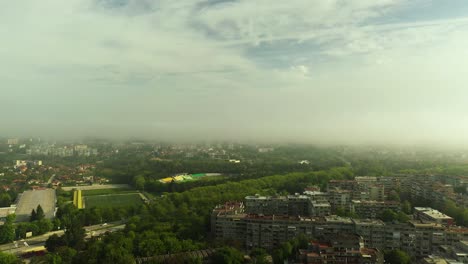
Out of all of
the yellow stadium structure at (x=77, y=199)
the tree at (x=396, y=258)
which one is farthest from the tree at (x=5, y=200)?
the tree at (x=396, y=258)

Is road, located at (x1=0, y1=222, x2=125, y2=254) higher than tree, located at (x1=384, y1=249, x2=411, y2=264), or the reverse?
tree, located at (x1=384, y1=249, x2=411, y2=264)

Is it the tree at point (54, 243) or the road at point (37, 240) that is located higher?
the tree at point (54, 243)

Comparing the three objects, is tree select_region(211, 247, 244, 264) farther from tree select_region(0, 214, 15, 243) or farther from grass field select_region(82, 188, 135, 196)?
grass field select_region(82, 188, 135, 196)

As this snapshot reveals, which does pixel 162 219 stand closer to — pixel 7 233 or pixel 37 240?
pixel 37 240

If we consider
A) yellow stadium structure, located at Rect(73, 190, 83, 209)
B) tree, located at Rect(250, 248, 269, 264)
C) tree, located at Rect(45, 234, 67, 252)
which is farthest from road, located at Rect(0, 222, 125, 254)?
tree, located at Rect(250, 248, 269, 264)

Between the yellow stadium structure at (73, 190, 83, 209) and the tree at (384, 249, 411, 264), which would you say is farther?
the yellow stadium structure at (73, 190, 83, 209)

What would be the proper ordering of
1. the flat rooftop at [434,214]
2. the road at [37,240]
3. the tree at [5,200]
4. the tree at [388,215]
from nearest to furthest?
the road at [37,240] → the flat rooftop at [434,214] → the tree at [388,215] → the tree at [5,200]

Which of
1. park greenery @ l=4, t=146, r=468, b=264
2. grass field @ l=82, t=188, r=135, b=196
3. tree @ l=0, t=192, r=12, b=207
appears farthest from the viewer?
grass field @ l=82, t=188, r=135, b=196

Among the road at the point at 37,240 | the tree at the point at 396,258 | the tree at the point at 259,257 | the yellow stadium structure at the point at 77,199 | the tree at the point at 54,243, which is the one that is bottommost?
the road at the point at 37,240

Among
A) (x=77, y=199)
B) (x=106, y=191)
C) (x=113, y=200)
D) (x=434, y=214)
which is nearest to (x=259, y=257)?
(x=434, y=214)

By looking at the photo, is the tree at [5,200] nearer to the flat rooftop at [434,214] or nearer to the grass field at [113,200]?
the grass field at [113,200]
